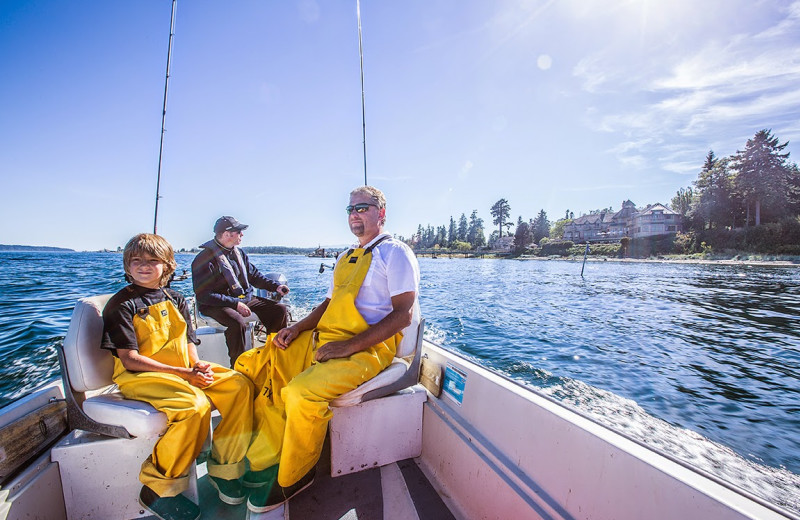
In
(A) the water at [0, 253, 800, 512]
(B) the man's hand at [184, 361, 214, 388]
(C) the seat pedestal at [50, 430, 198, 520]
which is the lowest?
(A) the water at [0, 253, 800, 512]

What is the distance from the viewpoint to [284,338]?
201 centimetres

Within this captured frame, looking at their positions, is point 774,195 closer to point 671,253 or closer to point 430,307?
point 671,253

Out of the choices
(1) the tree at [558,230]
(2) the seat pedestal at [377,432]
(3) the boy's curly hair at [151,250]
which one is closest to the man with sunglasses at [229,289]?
(3) the boy's curly hair at [151,250]

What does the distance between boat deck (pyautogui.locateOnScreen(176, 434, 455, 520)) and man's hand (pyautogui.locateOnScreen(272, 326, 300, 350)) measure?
805mm

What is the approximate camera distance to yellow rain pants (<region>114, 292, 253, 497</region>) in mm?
1430

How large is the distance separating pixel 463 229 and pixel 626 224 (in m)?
43.1

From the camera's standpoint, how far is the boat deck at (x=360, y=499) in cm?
165

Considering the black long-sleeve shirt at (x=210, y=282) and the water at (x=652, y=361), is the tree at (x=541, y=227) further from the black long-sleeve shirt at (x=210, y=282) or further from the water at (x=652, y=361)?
the black long-sleeve shirt at (x=210, y=282)

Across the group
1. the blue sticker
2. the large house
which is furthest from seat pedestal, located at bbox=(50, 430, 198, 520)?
the large house

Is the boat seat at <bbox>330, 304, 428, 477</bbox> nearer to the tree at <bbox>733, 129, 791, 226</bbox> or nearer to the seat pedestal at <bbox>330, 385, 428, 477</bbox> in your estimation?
the seat pedestal at <bbox>330, 385, 428, 477</bbox>

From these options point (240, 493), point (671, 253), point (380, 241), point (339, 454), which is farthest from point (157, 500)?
point (671, 253)

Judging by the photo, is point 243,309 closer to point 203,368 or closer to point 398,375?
point 203,368

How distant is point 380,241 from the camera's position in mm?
2035

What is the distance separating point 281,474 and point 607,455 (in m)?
1.46
